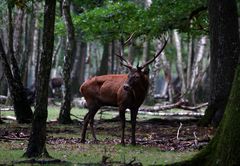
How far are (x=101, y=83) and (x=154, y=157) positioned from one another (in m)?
3.84

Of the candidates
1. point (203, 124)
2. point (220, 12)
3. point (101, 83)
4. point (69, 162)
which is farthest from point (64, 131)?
point (69, 162)

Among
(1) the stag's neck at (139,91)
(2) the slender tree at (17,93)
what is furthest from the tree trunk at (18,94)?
(1) the stag's neck at (139,91)

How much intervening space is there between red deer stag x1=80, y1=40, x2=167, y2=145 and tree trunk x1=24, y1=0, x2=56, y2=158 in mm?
3087

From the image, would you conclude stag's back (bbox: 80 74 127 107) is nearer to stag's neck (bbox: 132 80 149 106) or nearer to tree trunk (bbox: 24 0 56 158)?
stag's neck (bbox: 132 80 149 106)

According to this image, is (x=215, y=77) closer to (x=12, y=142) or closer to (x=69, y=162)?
(x=12, y=142)

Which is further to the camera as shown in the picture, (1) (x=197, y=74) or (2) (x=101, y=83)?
(1) (x=197, y=74)

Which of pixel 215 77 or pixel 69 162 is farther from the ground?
pixel 215 77

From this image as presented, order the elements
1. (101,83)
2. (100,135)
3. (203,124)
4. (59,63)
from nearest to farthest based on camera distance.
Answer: (101,83), (100,135), (203,124), (59,63)

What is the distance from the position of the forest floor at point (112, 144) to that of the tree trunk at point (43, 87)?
0.37 m

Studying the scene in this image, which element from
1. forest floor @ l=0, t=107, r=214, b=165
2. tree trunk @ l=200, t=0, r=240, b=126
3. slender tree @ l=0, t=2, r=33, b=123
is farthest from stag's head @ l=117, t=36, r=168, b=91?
slender tree @ l=0, t=2, r=33, b=123

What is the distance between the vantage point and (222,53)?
1524cm

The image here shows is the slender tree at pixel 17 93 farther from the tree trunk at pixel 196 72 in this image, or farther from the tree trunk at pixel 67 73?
the tree trunk at pixel 196 72

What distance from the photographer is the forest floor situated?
31.2ft

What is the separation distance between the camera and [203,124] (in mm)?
15367
